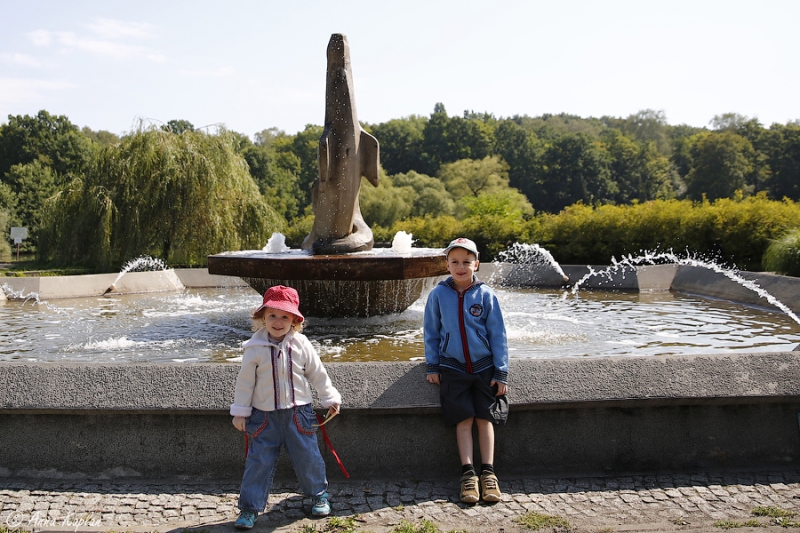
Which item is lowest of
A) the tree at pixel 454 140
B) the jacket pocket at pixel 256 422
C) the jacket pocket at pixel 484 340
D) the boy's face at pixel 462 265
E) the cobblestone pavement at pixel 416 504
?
the cobblestone pavement at pixel 416 504

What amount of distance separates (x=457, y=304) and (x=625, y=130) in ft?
396

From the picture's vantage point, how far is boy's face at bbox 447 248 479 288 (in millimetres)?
4004

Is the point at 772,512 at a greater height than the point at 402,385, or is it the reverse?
the point at 402,385

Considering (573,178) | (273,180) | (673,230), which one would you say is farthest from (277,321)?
(573,178)

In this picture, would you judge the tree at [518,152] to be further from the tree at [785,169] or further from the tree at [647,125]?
the tree at [647,125]

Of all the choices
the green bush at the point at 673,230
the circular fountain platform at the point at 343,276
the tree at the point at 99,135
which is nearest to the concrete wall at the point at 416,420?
the circular fountain platform at the point at 343,276

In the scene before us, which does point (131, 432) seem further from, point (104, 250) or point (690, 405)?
point (104, 250)

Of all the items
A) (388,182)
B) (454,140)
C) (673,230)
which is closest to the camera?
(673,230)

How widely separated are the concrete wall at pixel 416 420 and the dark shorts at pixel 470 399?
10 centimetres

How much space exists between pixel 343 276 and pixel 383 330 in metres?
1.05

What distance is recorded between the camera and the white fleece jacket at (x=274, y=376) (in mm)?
3424

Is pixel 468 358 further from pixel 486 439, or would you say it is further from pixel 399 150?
pixel 399 150

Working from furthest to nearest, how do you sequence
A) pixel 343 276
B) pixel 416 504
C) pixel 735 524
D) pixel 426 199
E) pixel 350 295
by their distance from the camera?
pixel 426 199 → pixel 350 295 → pixel 343 276 → pixel 416 504 → pixel 735 524

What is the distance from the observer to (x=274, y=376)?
3443 millimetres
